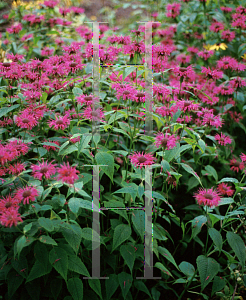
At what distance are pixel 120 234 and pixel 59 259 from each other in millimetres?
245

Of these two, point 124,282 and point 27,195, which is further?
point 124,282

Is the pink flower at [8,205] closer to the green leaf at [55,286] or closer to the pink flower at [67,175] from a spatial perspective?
the pink flower at [67,175]

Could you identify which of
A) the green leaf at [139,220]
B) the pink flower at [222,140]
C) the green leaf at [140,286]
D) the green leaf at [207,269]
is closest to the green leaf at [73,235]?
the green leaf at [139,220]

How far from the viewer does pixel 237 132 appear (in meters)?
2.27

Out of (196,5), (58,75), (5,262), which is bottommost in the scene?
(5,262)

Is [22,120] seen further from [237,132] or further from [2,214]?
[237,132]

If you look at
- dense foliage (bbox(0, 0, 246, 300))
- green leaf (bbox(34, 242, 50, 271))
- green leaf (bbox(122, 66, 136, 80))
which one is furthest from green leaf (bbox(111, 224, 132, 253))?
green leaf (bbox(122, 66, 136, 80))

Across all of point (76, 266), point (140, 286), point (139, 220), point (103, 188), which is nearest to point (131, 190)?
point (139, 220)

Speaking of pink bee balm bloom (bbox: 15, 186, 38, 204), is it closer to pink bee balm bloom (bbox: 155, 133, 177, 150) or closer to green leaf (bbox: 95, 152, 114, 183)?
green leaf (bbox: 95, 152, 114, 183)

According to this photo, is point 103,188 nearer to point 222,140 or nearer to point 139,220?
point 139,220

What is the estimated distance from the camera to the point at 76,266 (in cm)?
109

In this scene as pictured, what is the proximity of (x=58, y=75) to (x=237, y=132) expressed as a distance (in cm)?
144

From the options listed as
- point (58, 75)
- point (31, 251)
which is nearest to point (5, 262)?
point (31, 251)

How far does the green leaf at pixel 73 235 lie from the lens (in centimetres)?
101
